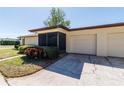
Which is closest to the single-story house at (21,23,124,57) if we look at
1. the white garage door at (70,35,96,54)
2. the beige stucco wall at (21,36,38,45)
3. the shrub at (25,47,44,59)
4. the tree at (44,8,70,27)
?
the white garage door at (70,35,96,54)

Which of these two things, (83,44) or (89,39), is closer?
(89,39)

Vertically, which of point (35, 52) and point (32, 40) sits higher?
point (32, 40)

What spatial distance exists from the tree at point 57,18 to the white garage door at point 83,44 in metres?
19.9

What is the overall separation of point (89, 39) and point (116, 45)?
2.69 meters

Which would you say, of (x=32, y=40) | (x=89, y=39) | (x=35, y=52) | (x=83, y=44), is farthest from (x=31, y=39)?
(x=35, y=52)

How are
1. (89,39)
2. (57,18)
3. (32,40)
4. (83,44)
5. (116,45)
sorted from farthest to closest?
(57,18) < (32,40) < (83,44) < (89,39) < (116,45)

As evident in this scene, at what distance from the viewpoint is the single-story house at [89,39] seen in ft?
35.9

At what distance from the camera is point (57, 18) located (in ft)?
108

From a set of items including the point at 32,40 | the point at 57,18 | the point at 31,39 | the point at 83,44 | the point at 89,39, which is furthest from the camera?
the point at 57,18

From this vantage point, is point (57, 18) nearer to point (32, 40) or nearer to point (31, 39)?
point (31, 39)

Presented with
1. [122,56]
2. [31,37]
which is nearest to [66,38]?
[122,56]

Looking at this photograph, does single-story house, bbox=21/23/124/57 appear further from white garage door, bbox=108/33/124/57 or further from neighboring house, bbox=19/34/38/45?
neighboring house, bbox=19/34/38/45

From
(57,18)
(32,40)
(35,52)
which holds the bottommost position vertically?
(35,52)

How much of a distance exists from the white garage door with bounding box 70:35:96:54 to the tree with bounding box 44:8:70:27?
19860mm
